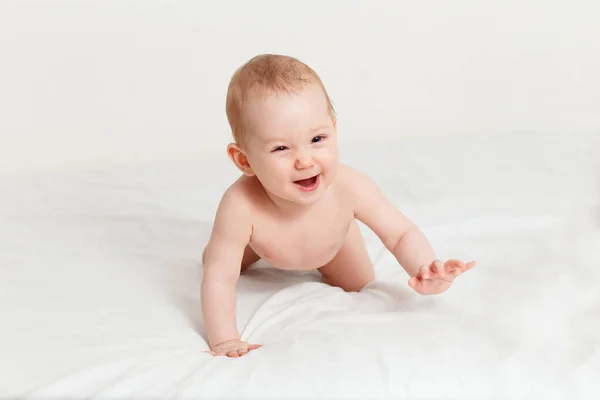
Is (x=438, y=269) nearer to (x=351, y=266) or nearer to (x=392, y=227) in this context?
(x=392, y=227)

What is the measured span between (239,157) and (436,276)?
444 mm

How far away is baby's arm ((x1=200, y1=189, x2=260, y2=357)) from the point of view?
1.75 metres

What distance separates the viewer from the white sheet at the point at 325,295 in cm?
156

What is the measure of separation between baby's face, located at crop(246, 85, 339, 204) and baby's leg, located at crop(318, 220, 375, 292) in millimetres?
256

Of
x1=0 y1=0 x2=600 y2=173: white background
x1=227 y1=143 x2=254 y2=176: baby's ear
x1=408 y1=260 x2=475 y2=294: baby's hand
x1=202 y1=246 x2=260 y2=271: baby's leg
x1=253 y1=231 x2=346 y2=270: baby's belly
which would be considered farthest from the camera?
x1=0 y1=0 x2=600 y2=173: white background

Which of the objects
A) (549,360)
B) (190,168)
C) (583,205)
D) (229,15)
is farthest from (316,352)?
(229,15)

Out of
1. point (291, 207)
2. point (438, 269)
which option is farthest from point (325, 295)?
point (438, 269)

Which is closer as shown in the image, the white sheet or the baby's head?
the white sheet

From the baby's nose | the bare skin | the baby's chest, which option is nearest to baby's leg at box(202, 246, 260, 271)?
the bare skin

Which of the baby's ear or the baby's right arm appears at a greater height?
the baby's ear

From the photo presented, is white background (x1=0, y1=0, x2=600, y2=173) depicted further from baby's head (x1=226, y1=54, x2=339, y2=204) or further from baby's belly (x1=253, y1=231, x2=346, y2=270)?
baby's head (x1=226, y1=54, x2=339, y2=204)

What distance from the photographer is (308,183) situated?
1.77 metres

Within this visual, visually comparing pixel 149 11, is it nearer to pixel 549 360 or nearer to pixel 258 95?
pixel 258 95

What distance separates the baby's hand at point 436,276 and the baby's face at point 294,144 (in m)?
0.25
